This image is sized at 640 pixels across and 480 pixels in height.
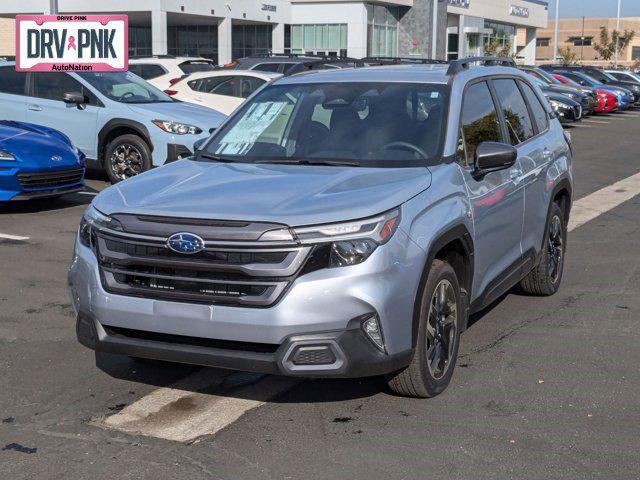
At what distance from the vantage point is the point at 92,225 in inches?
196

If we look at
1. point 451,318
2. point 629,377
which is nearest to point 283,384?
point 451,318

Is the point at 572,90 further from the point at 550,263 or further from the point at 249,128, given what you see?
the point at 249,128

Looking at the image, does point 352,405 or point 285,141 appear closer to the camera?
point 352,405

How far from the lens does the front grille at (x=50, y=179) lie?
1111 centimetres

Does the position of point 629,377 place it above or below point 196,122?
below

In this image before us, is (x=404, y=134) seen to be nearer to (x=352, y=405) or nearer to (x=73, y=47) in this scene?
(x=352, y=405)

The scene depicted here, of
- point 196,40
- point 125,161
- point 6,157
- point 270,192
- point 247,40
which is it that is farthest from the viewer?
point 247,40

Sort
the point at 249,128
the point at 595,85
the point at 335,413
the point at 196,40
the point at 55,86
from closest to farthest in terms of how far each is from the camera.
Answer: the point at 335,413 → the point at 249,128 → the point at 55,86 → the point at 595,85 → the point at 196,40

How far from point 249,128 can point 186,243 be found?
6.07 ft

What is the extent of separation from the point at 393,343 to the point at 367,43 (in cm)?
5947

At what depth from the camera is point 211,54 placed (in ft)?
198

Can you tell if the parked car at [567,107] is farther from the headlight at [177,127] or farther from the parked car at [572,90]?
the headlight at [177,127]

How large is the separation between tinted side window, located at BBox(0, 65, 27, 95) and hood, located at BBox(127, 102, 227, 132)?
1877 mm

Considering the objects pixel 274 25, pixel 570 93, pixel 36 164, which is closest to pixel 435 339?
pixel 36 164
